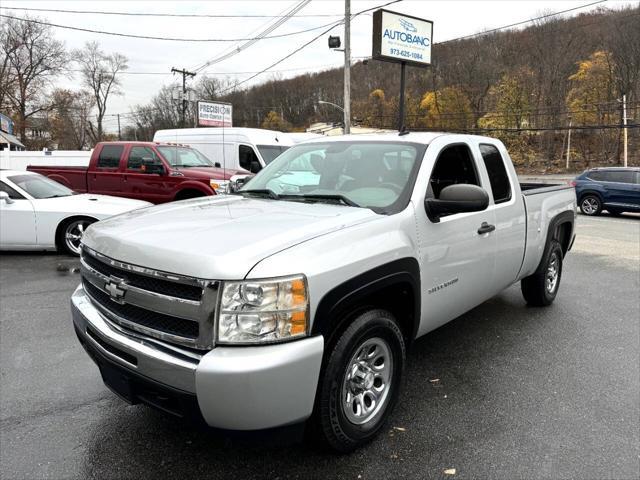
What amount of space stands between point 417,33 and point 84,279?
90.5 feet

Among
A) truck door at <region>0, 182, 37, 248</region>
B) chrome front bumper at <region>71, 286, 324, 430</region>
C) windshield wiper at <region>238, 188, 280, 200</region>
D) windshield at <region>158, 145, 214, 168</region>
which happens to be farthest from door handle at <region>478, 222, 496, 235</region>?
windshield at <region>158, 145, 214, 168</region>

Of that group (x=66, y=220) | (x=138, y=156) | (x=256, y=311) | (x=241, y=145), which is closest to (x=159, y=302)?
(x=256, y=311)

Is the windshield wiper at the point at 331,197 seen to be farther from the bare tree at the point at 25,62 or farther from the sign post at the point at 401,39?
the bare tree at the point at 25,62

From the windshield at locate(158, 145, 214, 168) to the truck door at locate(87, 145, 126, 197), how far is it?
1.06 m

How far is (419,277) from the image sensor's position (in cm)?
300

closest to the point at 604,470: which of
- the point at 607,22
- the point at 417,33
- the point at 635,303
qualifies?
the point at 635,303

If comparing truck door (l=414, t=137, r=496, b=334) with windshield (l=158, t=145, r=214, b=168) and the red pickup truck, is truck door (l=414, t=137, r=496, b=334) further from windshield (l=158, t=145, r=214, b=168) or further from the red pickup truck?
windshield (l=158, t=145, r=214, b=168)

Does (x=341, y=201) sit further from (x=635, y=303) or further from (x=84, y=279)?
(x=635, y=303)

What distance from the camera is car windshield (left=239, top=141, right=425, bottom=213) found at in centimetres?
322

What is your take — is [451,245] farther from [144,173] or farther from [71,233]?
[144,173]

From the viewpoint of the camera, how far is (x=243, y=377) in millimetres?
2068

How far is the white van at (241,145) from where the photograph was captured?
14.8 m

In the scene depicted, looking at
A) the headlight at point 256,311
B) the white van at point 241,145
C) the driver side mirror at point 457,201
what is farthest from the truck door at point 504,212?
the white van at point 241,145

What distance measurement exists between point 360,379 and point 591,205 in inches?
669
